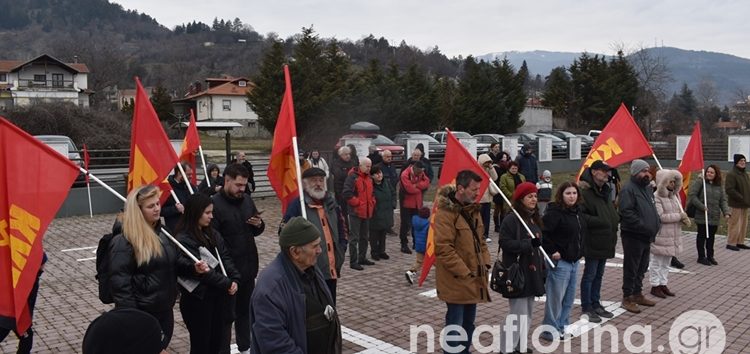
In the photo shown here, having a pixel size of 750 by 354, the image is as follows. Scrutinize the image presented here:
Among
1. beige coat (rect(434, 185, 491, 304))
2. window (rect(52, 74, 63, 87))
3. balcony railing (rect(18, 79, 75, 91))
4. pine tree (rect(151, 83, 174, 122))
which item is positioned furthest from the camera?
window (rect(52, 74, 63, 87))

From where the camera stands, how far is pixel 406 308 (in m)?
7.50

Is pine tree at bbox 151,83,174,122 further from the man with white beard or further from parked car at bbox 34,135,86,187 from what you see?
the man with white beard

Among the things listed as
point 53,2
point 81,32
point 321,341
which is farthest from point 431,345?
point 53,2

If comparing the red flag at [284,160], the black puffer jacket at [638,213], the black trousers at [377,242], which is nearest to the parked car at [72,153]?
the black trousers at [377,242]

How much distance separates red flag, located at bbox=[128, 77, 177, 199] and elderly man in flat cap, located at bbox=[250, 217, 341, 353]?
2.98 metres

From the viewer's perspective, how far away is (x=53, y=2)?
196375 mm

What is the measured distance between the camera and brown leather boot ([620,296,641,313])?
23.9ft

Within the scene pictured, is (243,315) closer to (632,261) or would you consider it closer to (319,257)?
(319,257)

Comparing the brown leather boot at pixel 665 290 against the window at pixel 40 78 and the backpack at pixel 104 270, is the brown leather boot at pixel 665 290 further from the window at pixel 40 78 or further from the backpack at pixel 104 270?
the window at pixel 40 78

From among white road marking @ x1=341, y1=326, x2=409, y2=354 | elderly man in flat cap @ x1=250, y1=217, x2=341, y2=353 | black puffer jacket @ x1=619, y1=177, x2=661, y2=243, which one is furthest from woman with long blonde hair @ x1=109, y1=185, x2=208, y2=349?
black puffer jacket @ x1=619, y1=177, x2=661, y2=243

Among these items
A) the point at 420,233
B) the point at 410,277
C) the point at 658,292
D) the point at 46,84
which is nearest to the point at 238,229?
the point at 410,277

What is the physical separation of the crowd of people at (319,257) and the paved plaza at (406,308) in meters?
0.35

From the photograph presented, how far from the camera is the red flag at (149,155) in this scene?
5.84 meters

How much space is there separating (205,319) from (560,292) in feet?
11.8
